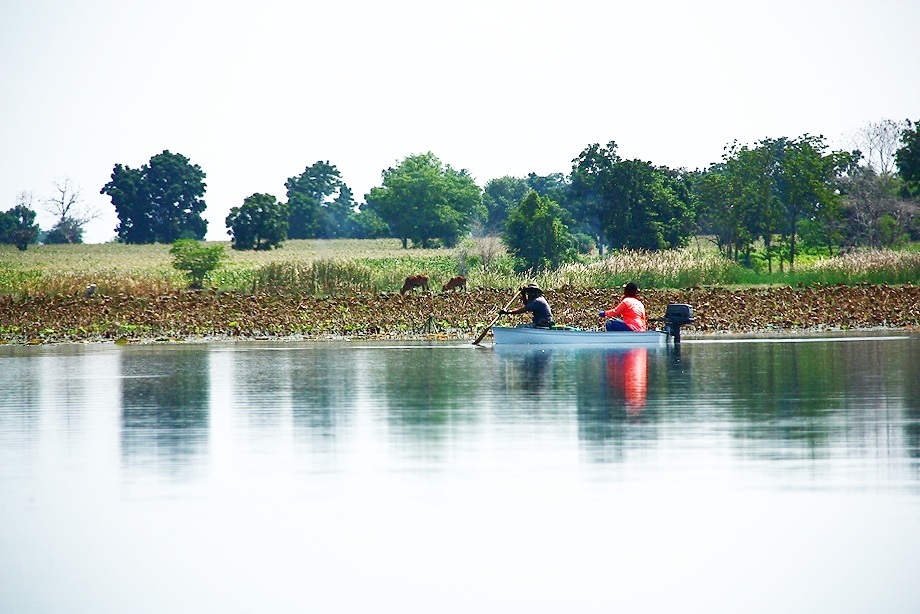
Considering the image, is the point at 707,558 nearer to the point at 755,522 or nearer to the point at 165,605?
the point at 755,522

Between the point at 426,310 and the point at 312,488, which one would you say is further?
the point at 426,310

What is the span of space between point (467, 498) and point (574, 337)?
21201 mm

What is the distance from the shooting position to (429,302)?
47906mm

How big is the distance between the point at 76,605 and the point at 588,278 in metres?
51.1

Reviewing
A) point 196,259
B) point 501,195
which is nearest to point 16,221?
point 501,195

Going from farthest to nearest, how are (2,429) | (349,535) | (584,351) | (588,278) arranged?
(588,278)
(584,351)
(2,429)
(349,535)

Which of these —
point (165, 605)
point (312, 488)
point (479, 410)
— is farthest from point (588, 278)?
point (165, 605)

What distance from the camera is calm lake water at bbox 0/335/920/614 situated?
938 centimetres

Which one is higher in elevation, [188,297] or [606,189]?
[606,189]

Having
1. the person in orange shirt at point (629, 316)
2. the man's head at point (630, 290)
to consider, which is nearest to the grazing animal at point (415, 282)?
the man's head at point (630, 290)

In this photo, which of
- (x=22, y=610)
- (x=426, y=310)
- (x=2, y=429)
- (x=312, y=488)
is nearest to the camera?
(x=22, y=610)

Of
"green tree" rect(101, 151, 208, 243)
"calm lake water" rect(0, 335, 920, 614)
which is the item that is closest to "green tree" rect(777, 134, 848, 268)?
Result: "calm lake water" rect(0, 335, 920, 614)

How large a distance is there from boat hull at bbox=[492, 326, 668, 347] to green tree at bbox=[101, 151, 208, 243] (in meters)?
121

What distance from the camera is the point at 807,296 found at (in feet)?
152
